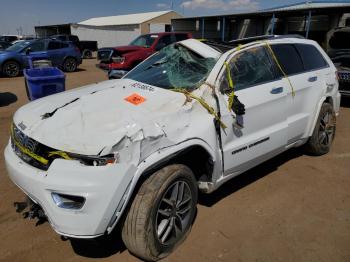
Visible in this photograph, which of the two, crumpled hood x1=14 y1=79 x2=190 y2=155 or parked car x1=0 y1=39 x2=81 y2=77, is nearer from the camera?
crumpled hood x1=14 y1=79 x2=190 y2=155

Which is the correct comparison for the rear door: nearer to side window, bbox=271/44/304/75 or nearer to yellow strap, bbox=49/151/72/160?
side window, bbox=271/44/304/75

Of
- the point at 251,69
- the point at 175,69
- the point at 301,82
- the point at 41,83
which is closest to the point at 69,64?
the point at 41,83

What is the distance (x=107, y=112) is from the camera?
111 inches

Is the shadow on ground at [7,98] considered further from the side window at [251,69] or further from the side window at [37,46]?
the side window at [251,69]

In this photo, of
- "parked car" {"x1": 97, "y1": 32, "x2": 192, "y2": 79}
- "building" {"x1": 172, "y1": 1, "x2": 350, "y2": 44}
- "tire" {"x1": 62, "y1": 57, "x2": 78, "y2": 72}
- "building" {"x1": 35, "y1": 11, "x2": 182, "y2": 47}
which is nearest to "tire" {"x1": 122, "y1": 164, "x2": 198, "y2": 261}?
"parked car" {"x1": 97, "y1": 32, "x2": 192, "y2": 79}

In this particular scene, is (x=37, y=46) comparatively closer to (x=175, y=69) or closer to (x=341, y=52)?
(x=341, y=52)

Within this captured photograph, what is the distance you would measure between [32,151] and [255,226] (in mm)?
2162

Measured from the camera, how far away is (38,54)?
15.3 metres

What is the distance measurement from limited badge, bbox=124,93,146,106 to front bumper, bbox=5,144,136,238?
30.0 inches

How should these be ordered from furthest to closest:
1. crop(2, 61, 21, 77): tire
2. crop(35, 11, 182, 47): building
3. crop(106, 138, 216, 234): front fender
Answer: crop(35, 11, 182, 47): building < crop(2, 61, 21, 77): tire < crop(106, 138, 216, 234): front fender

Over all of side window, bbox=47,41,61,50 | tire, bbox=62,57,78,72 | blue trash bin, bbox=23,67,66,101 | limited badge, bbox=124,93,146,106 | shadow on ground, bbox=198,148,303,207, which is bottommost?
tire, bbox=62,57,78,72

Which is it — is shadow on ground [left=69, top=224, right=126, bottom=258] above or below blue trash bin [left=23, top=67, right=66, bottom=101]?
below

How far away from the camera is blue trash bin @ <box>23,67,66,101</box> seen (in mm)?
6336

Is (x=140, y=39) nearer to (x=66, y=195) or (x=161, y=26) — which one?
(x=66, y=195)
